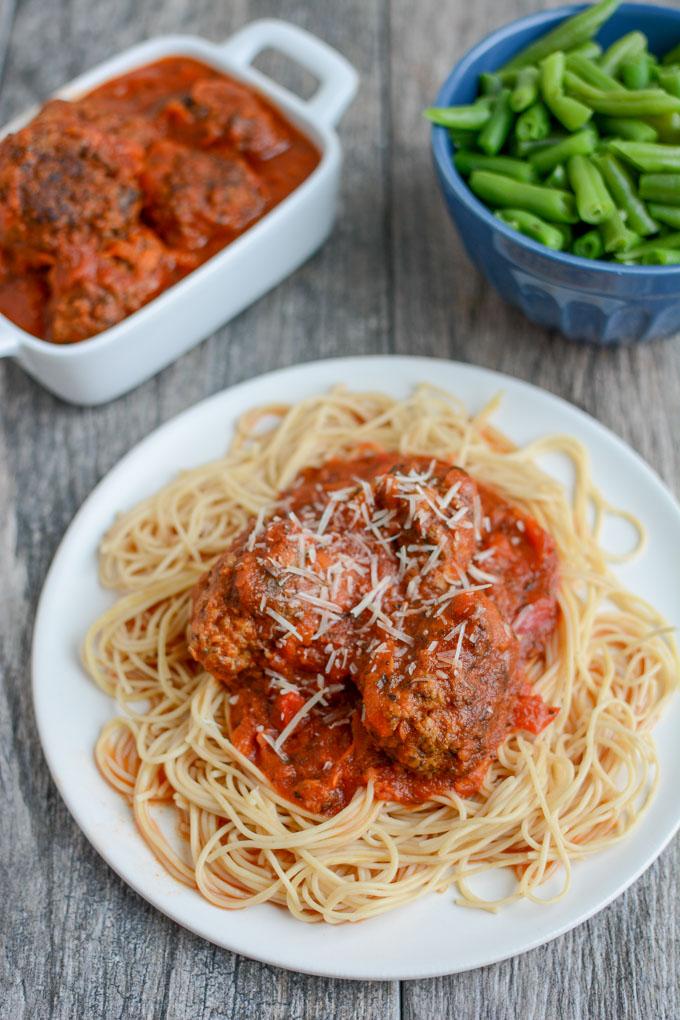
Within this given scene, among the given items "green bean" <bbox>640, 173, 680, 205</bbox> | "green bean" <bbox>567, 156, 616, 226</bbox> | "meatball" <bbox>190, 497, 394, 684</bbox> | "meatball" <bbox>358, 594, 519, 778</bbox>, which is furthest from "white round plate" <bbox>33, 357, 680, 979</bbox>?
"green bean" <bbox>640, 173, 680, 205</bbox>

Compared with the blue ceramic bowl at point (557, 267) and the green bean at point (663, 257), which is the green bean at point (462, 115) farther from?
the green bean at point (663, 257)

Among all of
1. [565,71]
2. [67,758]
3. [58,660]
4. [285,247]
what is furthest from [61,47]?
[67,758]

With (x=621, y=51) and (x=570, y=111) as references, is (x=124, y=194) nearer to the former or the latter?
(x=570, y=111)

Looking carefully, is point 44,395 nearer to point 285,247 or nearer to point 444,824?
point 285,247

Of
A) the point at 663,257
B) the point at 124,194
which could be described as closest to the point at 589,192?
the point at 663,257

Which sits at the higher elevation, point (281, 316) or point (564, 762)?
point (281, 316)

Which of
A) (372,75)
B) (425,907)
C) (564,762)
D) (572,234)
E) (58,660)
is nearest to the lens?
(425,907)
